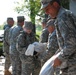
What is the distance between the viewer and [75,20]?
464 centimetres

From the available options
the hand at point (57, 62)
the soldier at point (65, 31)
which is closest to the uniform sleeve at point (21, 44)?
the soldier at point (65, 31)

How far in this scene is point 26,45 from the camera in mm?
8055

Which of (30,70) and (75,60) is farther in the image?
(30,70)

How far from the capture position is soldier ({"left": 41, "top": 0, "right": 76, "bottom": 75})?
4.56m

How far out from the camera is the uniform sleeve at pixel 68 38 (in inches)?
179

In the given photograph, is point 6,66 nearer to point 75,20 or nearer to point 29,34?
point 29,34

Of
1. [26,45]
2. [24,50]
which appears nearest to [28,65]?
[24,50]

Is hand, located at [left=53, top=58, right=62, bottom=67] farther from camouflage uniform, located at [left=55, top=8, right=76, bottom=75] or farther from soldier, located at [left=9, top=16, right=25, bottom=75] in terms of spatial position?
soldier, located at [left=9, top=16, right=25, bottom=75]

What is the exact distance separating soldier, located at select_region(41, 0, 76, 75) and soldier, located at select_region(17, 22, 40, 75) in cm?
321

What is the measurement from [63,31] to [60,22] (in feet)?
0.41

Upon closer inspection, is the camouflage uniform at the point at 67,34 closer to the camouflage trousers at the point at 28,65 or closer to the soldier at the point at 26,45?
the soldier at the point at 26,45

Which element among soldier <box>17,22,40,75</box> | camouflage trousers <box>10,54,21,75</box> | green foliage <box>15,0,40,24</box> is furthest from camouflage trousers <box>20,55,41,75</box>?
green foliage <box>15,0,40,24</box>

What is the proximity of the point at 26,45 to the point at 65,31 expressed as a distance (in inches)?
139

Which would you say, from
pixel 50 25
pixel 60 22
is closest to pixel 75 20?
pixel 60 22
